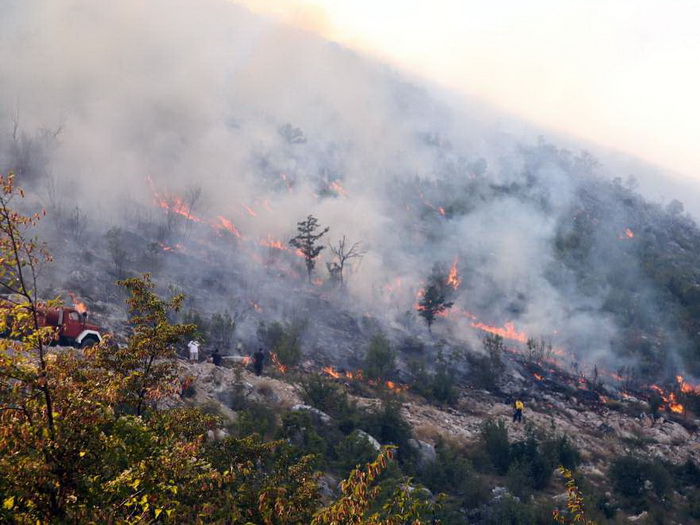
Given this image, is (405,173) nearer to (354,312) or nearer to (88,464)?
(354,312)

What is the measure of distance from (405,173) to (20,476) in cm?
5885

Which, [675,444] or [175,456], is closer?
[175,456]

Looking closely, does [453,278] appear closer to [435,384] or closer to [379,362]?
[379,362]

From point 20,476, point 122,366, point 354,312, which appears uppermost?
point 20,476

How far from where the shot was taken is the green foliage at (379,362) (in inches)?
1022

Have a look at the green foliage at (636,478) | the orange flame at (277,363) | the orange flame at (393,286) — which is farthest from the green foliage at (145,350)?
the orange flame at (393,286)

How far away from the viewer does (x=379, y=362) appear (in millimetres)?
26688

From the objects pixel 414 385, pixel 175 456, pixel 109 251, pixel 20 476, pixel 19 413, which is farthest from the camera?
pixel 109 251

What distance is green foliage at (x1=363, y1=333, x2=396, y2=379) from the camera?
26.0 m

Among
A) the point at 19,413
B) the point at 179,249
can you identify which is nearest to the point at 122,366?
the point at 19,413

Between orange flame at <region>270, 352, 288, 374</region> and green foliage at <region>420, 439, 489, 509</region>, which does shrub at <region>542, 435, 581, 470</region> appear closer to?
green foliage at <region>420, 439, 489, 509</region>

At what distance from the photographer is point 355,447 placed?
572 inches

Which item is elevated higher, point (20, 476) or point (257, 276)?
point (20, 476)

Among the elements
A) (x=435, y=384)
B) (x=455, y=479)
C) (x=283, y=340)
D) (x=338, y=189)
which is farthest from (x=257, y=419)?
(x=338, y=189)
